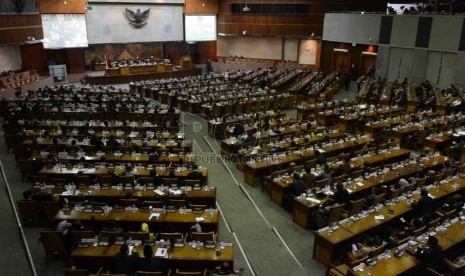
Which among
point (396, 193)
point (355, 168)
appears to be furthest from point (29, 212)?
point (396, 193)

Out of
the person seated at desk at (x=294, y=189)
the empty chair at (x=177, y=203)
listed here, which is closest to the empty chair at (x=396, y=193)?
the person seated at desk at (x=294, y=189)

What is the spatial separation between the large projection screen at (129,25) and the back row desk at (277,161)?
950 inches

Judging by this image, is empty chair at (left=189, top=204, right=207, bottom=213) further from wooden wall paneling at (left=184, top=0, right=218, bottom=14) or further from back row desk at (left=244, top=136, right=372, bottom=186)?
wooden wall paneling at (left=184, top=0, right=218, bottom=14)

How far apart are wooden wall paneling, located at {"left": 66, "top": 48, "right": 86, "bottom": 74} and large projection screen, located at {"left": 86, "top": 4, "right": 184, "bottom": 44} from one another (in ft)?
4.44

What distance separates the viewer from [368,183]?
1161 cm

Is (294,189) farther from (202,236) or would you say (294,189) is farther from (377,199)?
(202,236)

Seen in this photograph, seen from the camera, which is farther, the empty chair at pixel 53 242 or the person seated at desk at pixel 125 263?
the empty chair at pixel 53 242

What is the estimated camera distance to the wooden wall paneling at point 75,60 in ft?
103

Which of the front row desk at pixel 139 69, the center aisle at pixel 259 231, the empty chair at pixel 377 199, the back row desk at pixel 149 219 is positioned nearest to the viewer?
the center aisle at pixel 259 231

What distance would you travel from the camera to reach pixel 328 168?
11.9 meters

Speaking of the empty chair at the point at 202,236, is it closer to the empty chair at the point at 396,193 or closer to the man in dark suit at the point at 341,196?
the man in dark suit at the point at 341,196

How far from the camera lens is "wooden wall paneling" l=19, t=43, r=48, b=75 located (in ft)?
95.2

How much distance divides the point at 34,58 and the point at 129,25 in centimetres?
811

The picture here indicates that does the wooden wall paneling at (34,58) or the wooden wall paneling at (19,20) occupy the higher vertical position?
the wooden wall paneling at (19,20)
